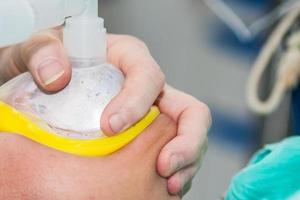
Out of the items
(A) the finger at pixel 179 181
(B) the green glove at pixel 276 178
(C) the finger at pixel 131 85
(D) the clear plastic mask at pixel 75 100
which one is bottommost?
(B) the green glove at pixel 276 178

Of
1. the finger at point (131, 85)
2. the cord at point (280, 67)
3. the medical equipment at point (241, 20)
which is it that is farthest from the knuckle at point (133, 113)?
the medical equipment at point (241, 20)

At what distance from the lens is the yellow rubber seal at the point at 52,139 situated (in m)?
0.55

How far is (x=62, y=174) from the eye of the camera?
543 mm

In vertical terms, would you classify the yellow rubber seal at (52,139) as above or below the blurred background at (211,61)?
above

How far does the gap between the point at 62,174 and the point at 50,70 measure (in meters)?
0.12

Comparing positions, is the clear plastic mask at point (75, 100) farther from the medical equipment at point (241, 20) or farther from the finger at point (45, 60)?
the medical equipment at point (241, 20)

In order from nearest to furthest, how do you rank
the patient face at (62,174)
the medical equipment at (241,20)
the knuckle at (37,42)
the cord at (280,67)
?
the patient face at (62,174)
the knuckle at (37,42)
the cord at (280,67)
the medical equipment at (241,20)

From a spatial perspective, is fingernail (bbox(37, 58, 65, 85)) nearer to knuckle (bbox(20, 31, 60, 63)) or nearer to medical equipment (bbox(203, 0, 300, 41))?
knuckle (bbox(20, 31, 60, 63))

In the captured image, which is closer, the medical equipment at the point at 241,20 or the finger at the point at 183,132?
the finger at the point at 183,132

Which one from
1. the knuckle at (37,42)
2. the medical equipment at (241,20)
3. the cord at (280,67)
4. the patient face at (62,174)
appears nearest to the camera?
the patient face at (62,174)

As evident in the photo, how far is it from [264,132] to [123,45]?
3.98ft

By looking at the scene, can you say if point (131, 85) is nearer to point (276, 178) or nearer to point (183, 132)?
point (183, 132)

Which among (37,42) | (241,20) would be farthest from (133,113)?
(241,20)

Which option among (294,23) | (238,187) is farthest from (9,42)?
(294,23)
